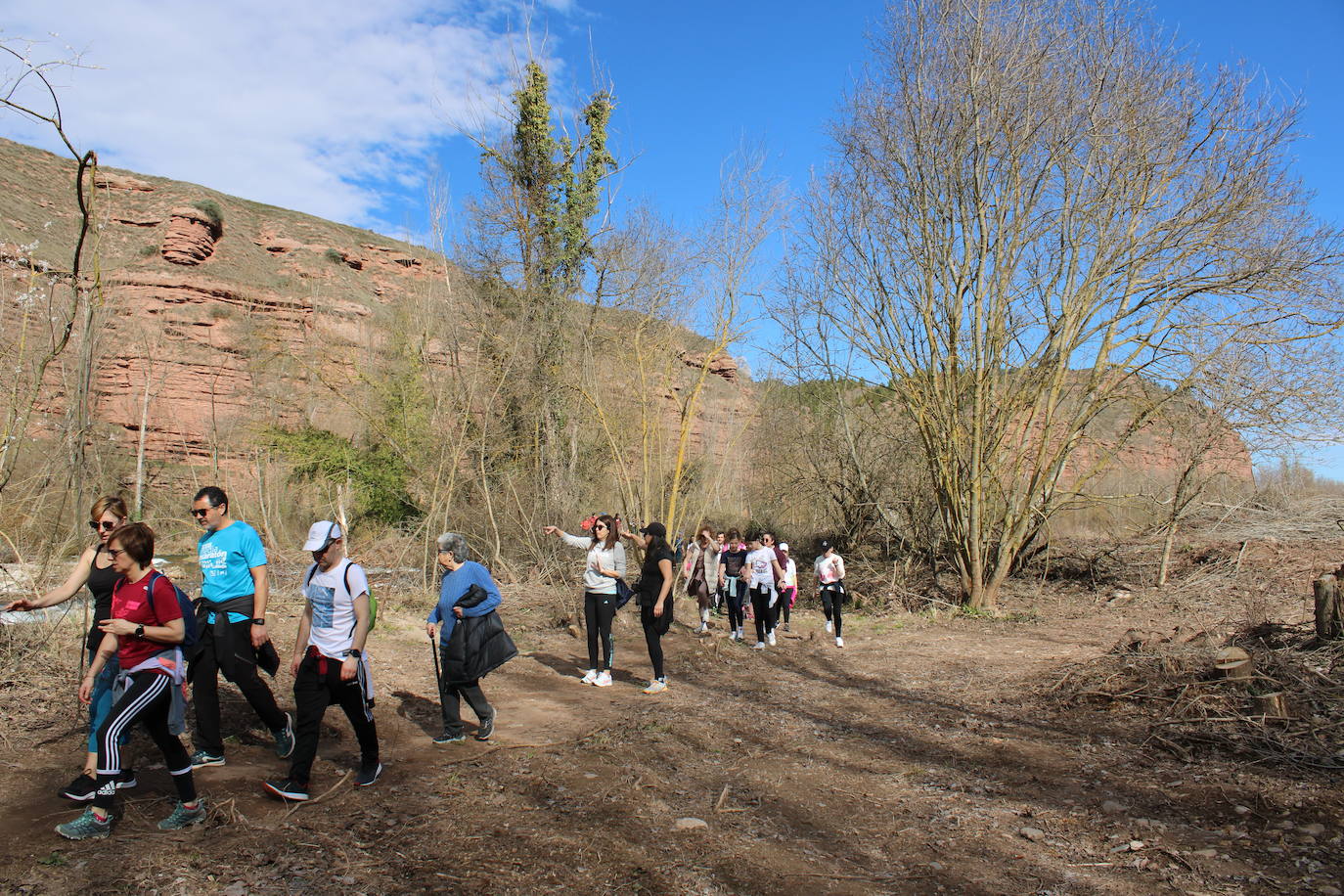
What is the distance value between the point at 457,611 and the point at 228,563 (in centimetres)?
159

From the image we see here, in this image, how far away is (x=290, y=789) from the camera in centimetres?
449

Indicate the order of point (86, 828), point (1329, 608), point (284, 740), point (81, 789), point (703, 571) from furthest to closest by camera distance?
point (703, 571)
point (1329, 608)
point (284, 740)
point (81, 789)
point (86, 828)

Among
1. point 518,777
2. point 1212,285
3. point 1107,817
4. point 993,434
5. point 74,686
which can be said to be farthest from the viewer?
point 993,434

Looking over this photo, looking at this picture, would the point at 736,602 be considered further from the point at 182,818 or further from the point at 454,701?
the point at 182,818

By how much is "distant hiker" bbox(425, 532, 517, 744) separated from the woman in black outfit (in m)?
2.16

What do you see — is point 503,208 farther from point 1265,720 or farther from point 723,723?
point 1265,720

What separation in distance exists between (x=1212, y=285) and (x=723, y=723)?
1154 centimetres

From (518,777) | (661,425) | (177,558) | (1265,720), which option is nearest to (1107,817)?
(1265,720)

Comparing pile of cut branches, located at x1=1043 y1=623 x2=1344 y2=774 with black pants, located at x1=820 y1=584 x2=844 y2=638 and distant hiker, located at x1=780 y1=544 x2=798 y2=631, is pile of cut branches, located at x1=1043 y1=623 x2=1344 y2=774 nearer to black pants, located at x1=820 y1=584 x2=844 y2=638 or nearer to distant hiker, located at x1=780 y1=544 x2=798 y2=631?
black pants, located at x1=820 y1=584 x2=844 y2=638

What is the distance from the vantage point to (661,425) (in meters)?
15.3

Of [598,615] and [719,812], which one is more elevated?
[598,615]

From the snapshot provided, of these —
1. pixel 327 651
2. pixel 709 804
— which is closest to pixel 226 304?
pixel 327 651

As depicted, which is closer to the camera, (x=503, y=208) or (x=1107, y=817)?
(x=1107, y=817)

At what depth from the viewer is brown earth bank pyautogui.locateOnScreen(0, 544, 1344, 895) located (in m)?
3.77
